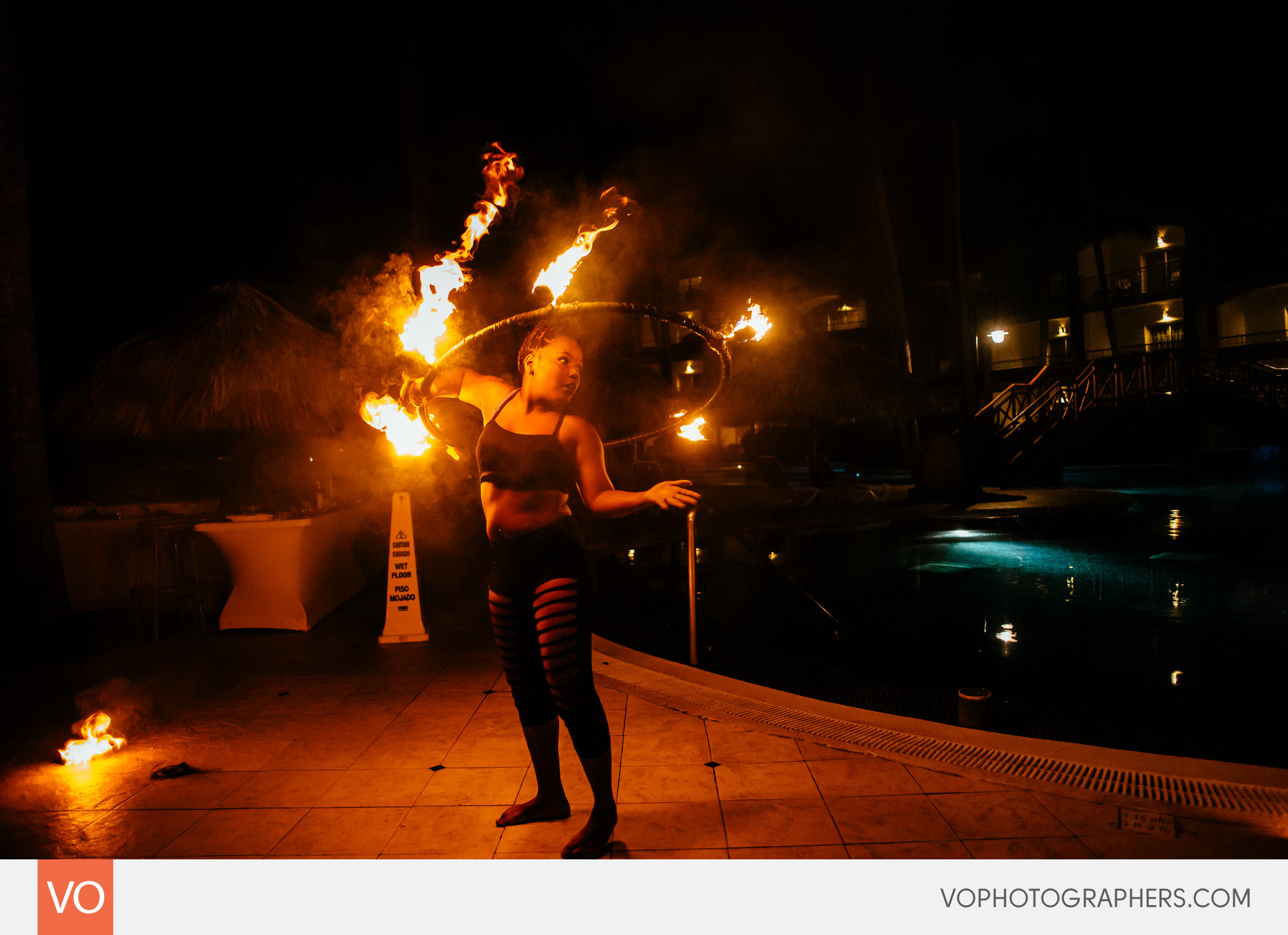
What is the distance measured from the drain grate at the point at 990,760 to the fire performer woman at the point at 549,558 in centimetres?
145

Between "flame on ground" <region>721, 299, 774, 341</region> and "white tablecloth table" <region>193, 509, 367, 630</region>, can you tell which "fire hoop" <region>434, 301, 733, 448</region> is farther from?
"white tablecloth table" <region>193, 509, 367, 630</region>

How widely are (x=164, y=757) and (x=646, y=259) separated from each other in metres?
13.4

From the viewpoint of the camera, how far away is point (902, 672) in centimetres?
514

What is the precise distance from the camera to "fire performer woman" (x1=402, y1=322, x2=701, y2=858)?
2639 millimetres

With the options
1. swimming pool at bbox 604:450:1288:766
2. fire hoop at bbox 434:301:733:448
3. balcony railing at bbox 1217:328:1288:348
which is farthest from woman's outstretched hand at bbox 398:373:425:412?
balcony railing at bbox 1217:328:1288:348

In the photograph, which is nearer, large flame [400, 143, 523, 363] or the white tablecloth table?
large flame [400, 143, 523, 363]

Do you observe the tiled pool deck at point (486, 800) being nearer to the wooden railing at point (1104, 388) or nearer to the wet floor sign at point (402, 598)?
the wet floor sign at point (402, 598)

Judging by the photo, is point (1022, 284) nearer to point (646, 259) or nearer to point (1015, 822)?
point (646, 259)

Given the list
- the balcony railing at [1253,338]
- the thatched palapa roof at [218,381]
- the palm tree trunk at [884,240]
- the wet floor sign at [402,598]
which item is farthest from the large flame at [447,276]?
the balcony railing at [1253,338]

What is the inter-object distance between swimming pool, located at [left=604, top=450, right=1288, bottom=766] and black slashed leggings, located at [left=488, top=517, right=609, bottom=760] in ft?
8.35

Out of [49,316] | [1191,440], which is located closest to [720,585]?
[49,316]

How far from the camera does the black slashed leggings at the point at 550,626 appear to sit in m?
2.63

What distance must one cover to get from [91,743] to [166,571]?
3432 millimetres

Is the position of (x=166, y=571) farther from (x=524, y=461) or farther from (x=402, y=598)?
(x=524, y=461)
